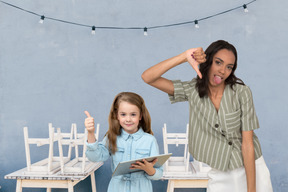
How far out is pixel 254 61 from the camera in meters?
2.95

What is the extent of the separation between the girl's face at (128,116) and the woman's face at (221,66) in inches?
16.5

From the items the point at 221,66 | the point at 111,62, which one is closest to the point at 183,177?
the point at 221,66

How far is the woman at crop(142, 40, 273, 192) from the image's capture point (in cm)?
125

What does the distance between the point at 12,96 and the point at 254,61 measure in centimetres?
245

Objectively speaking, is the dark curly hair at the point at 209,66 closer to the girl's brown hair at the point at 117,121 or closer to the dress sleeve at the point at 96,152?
the girl's brown hair at the point at 117,121

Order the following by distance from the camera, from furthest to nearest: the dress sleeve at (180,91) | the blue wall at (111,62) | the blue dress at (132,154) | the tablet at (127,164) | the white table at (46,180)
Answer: the blue wall at (111,62), the white table at (46,180), the blue dress at (132,154), the dress sleeve at (180,91), the tablet at (127,164)

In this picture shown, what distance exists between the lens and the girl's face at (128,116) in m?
1.46

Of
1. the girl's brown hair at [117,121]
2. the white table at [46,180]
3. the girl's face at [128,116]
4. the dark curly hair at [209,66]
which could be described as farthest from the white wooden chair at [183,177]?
the dark curly hair at [209,66]

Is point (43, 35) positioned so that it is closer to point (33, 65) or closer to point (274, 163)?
point (33, 65)

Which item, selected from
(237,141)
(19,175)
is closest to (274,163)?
(237,141)

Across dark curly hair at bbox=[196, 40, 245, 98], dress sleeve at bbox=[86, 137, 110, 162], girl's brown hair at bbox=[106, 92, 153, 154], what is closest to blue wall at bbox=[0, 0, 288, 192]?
girl's brown hair at bbox=[106, 92, 153, 154]

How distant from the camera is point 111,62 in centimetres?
302

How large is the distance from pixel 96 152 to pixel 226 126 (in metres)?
0.59

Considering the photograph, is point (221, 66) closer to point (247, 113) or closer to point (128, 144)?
point (247, 113)
